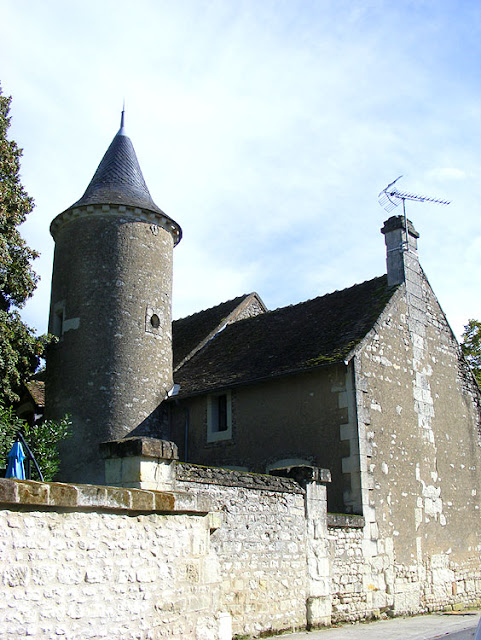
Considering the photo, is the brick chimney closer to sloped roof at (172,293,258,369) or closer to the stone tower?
the stone tower

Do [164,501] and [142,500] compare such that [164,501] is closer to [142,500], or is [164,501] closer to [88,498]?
[142,500]

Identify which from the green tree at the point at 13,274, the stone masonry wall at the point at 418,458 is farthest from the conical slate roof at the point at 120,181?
the stone masonry wall at the point at 418,458

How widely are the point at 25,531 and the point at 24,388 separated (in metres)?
14.0

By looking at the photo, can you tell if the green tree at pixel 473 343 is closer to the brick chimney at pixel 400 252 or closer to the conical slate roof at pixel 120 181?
the brick chimney at pixel 400 252

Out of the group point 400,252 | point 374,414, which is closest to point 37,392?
point 374,414

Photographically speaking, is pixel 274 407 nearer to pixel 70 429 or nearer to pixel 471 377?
pixel 70 429

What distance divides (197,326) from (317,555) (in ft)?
37.2

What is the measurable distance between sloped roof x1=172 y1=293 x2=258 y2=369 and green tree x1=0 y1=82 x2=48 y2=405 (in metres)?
4.88

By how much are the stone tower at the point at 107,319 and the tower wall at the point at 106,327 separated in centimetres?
2

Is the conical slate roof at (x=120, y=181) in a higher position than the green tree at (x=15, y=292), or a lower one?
higher

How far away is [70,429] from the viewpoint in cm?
1502

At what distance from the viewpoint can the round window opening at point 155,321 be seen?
53.4 ft

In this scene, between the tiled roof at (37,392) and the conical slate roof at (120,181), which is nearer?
the conical slate roof at (120,181)

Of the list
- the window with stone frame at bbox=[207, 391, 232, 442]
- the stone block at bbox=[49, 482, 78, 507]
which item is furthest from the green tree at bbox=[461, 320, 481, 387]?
the stone block at bbox=[49, 482, 78, 507]
